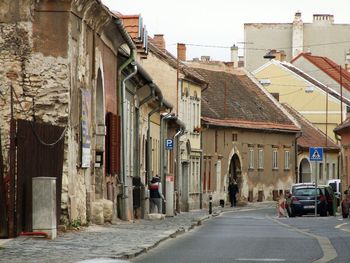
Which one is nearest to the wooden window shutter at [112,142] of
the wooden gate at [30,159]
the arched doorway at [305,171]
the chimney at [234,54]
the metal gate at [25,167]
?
the wooden gate at [30,159]

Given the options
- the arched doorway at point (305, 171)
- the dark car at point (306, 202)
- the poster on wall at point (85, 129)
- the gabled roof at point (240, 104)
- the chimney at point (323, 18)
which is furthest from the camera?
the chimney at point (323, 18)

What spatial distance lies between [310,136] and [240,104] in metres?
12.4

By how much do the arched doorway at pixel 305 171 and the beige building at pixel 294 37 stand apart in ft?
61.0

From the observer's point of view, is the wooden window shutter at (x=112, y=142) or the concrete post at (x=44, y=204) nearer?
the concrete post at (x=44, y=204)

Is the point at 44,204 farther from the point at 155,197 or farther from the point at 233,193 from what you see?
the point at 233,193

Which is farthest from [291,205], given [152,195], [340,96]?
[340,96]

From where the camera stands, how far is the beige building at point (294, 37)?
111 m

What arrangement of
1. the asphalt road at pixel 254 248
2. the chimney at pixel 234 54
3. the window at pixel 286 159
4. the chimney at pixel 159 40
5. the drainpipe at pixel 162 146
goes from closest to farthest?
the asphalt road at pixel 254 248, the drainpipe at pixel 162 146, the chimney at pixel 159 40, the window at pixel 286 159, the chimney at pixel 234 54

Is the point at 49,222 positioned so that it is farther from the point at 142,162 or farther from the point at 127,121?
the point at 142,162

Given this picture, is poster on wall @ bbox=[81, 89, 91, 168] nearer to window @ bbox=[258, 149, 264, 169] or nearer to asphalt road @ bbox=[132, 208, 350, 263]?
asphalt road @ bbox=[132, 208, 350, 263]

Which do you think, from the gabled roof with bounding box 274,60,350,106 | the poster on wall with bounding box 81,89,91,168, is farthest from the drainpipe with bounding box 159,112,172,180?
the gabled roof with bounding box 274,60,350,106

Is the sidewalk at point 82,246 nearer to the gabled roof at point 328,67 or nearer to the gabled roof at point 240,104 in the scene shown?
the gabled roof at point 240,104

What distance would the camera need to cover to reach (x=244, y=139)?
81.2 m

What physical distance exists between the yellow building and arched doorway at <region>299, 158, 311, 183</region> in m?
3.46
